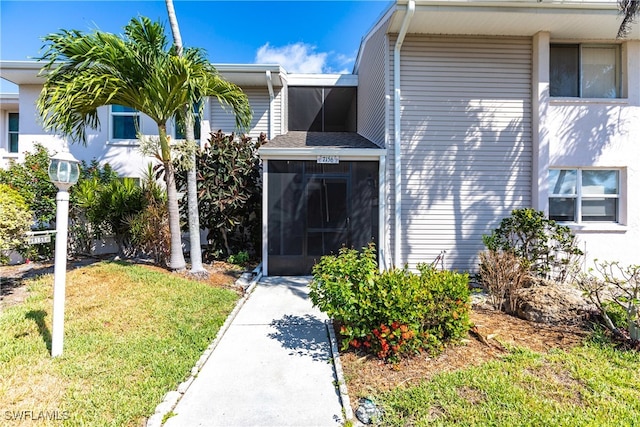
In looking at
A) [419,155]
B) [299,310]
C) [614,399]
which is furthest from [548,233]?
[299,310]

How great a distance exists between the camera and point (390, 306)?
3.38 meters

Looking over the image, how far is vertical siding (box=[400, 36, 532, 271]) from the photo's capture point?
7141mm

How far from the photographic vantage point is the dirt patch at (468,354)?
311 cm

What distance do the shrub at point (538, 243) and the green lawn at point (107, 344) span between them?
5556mm

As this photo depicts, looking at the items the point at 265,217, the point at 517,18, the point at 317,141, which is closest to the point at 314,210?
the point at 265,217

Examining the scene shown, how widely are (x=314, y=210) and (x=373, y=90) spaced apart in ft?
12.9

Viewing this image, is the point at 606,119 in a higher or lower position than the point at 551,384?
higher

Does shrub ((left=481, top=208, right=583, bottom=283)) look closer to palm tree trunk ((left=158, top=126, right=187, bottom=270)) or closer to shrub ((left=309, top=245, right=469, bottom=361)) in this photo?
shrub ((left=309, top=245, right=469, bottom=361))

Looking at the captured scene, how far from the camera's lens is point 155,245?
7070 millimetres

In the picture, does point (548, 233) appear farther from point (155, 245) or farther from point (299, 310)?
point (155, 245)

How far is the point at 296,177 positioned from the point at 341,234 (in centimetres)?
182

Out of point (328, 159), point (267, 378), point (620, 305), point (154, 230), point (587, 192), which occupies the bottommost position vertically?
point (267, 378)

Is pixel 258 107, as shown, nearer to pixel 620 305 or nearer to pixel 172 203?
pixel 172 203

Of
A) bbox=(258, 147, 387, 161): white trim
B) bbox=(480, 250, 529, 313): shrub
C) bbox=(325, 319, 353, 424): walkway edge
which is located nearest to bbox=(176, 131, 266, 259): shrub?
bbox=(258, 147, 387, 161): white trim
